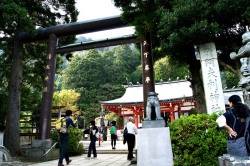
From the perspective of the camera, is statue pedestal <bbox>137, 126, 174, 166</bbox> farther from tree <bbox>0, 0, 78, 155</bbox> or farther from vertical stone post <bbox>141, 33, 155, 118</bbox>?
tree <bbox>0, 0, 78, 155</bbox>

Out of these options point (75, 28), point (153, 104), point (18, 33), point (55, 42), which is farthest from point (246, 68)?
point (18, 33)

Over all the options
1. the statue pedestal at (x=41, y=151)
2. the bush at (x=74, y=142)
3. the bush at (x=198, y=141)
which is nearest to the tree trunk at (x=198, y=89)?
the bush at (x=198, y=141)

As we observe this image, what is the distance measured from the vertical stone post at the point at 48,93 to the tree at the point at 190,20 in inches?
165

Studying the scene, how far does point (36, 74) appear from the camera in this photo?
10680 millimetres

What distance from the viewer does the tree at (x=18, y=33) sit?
24.8 feet

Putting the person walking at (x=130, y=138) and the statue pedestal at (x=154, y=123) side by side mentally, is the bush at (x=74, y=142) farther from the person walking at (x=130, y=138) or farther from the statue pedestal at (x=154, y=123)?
the statue pedestal at (x=154, y=123)

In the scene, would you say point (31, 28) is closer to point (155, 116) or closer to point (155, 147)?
point (155, 116)

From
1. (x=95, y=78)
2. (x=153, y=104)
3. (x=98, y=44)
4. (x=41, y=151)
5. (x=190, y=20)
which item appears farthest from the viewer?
(x=95, y=78)

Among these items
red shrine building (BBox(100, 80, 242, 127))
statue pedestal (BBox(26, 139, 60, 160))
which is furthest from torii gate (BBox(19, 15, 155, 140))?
red shrine building (BBox(100, 80, 242, 127))

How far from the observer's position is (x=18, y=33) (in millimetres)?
8945

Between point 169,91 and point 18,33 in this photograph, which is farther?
point 169,91

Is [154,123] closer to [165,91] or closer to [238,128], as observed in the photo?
[238,128]

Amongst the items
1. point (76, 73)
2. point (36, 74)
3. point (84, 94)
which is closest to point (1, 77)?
point (36, 74)

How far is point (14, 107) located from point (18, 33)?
3.78m
